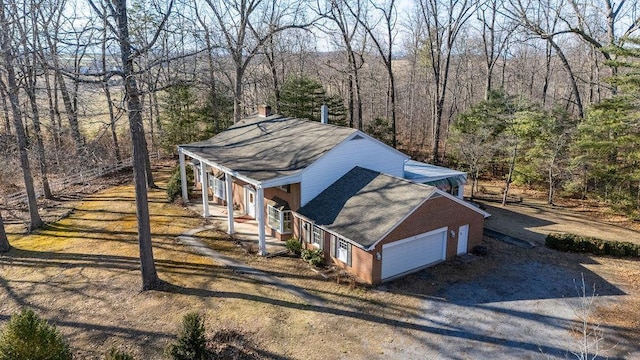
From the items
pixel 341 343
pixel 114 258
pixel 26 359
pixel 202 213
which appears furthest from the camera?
pixel 202 213

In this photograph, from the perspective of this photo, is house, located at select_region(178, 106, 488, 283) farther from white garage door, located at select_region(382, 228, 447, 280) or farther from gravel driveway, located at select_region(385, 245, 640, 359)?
gravel driveway, located at select_region(385, 245, 640, 359)

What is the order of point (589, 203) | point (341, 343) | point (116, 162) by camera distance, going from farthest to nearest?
1. point (116, 162)
2. point (589, 203)
3. point (341, 343)

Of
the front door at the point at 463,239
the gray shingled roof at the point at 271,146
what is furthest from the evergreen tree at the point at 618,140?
the gray shingled roof at the point at 271,146

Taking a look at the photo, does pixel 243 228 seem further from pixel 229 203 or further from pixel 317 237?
pixel 317 237

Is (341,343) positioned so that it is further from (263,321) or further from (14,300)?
(14,300)

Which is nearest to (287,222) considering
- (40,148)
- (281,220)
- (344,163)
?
(281,220)

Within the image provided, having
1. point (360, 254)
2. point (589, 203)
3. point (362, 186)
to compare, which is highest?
point (362, 186)

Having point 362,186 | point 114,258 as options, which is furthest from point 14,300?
point 362,186
